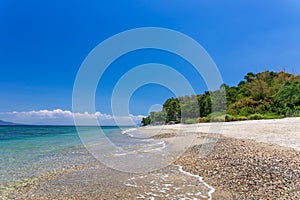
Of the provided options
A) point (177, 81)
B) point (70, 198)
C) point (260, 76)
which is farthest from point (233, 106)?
point (70, 198)

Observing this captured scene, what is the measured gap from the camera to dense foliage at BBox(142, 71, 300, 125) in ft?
133

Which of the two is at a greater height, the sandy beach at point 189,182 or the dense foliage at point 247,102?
the dense foliage at point 247,102

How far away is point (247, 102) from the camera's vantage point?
49656 mm

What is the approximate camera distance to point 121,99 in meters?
16.3

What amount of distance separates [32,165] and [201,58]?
1160 centimetres

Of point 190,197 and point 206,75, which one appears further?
point 206,75

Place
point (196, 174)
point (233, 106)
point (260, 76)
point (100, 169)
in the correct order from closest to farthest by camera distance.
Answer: point (196, 174)
point (100, 169)
point (233, 106)
point (260, 76)

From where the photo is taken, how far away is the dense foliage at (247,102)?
40.6 m

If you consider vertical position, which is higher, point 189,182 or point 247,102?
point 247,102

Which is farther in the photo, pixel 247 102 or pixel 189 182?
pixel 247 102

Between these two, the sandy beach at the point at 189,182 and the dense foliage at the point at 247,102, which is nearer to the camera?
the sandy beach at the point at 189,182

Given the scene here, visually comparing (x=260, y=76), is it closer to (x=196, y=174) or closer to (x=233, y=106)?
(x=233, y=106)

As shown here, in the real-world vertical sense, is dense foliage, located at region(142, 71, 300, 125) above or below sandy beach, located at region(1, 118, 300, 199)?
above

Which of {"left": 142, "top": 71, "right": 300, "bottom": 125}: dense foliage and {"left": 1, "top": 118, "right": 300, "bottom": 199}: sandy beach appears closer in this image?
{"left": 1, "top": 118, "right": 300, "bottom": 199}: sandy beach
